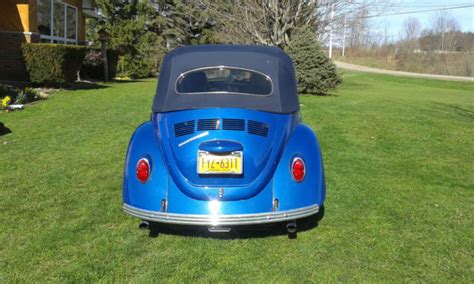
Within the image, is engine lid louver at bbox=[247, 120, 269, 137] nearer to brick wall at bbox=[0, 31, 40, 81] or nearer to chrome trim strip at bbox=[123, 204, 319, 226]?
chrome trim strip at bbox=[123, 204, 319, 226]

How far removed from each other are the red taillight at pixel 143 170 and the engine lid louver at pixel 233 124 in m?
0.73

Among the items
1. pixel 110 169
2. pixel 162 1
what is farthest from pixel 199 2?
pixel 110 169

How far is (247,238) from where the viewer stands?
158 inches

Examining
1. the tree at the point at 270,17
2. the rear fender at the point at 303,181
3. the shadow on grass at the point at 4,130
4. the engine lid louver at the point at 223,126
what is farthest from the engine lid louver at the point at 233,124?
the tree at the point at 270,17

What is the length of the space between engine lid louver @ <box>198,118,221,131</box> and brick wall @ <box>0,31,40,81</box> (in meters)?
13.3

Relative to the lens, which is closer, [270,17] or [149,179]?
[149,179]

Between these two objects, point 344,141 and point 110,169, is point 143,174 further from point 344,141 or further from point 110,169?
point 344,141

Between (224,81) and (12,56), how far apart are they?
526 inches

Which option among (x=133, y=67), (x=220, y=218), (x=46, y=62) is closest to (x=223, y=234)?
(x=220, y=218)

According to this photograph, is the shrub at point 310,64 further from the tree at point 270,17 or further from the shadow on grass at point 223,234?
the shadow on grass at point 223,234

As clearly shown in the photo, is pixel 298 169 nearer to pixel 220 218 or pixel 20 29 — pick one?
pixel 220 218

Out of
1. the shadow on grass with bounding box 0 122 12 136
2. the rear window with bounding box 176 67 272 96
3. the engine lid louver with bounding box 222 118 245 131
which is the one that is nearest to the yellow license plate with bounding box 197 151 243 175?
the engine lid louver with bounding box 222 118 245 131

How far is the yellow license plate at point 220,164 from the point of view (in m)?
3.69

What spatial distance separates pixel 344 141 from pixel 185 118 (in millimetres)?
5069
